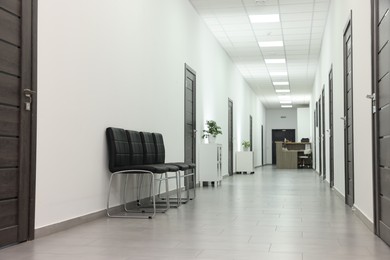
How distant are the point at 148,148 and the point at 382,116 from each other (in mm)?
3124

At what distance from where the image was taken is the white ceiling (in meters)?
8.55

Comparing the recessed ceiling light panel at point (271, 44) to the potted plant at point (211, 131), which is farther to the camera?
the recessed ceiling light panel at point (271, 44)

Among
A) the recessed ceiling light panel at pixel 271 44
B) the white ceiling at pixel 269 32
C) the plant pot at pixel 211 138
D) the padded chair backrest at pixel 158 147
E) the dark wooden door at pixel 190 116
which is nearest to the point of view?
the padded chair backrest at pixel 158 147

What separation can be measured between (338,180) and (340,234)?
12.1 ft

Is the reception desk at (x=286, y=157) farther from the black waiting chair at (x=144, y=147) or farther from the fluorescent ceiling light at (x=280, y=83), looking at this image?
the black waiting chair at (x=144, y=147)

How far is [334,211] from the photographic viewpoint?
5.23 m

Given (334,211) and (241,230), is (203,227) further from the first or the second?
(334,211)

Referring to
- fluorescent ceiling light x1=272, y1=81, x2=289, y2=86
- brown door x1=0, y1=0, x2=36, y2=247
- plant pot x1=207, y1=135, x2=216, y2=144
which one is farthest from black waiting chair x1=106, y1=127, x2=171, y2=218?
fluorescent ceiling light x1=272, y1=81, x2=289, y2=86

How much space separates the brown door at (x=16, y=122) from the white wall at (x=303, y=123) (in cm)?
2221

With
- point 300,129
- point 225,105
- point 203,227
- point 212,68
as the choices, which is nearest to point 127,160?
point 203,227

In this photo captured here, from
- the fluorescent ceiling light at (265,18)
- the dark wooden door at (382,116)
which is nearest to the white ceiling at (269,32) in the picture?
the fluorescent ceiling light at (265,18)

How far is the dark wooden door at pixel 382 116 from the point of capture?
317 cm

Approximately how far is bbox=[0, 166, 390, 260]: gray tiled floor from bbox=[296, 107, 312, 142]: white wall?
19.6 metres

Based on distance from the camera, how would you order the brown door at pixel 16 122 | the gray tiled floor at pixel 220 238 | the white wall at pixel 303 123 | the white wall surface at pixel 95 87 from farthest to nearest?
the white wall at pixel 303 123
the white wall surface at pixel 95 87
the brown door at pixel 16 122
the gray tiled floor at pixel 220 238
